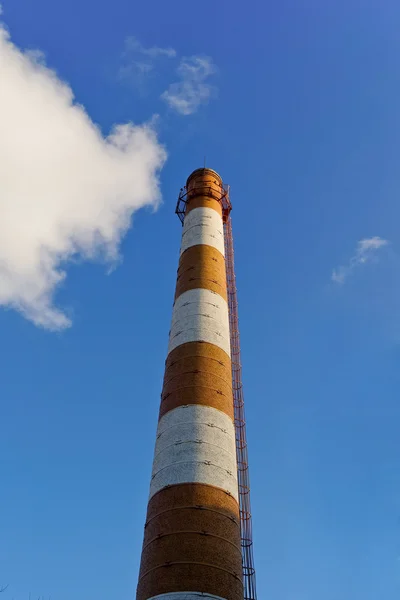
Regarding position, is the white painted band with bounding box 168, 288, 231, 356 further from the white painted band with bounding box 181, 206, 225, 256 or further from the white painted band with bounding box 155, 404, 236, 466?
the white painted band with bounding box 181, 206, 225, 256

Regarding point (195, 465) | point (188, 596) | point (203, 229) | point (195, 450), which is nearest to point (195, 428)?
point (195, 450)

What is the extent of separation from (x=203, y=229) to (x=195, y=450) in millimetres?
12153

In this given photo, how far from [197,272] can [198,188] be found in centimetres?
746

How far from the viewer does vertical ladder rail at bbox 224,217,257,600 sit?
1742 cm

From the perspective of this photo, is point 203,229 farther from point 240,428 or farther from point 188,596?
point 188,596

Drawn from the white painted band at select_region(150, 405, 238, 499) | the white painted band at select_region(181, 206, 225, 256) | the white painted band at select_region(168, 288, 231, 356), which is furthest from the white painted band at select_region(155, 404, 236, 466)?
the white painted band at select_region(181, 206, 225, 256)

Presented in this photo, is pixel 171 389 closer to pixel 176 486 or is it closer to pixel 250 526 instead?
pixel 176 486

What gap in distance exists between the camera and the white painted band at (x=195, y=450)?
51.3ft

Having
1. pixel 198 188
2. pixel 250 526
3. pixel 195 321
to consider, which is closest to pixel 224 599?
pixel 250 526

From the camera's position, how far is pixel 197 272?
2239cm

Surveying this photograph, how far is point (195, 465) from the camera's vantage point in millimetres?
15688

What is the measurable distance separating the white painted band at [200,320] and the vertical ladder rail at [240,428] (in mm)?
2544

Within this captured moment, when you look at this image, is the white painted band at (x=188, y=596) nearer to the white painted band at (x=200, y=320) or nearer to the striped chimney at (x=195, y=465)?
the striped chimney at (x=195, y=465)

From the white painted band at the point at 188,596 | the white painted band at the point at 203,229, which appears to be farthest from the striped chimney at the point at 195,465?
the white painted band at the point at 203,229
